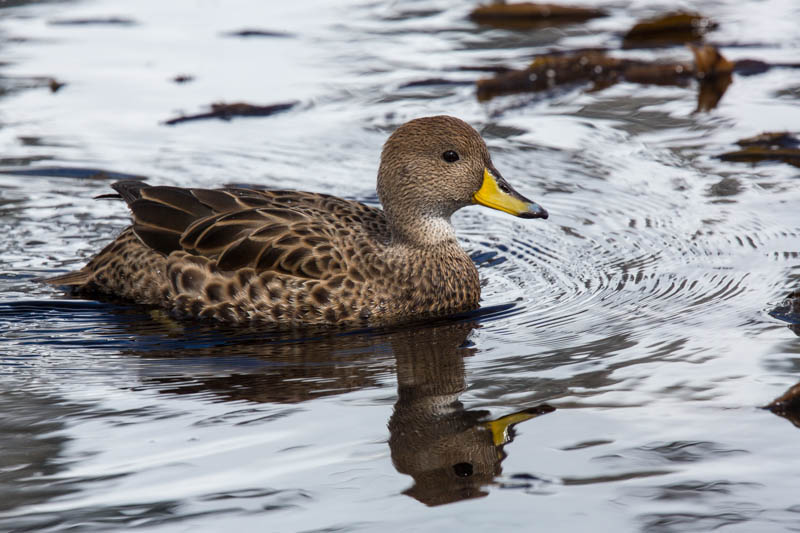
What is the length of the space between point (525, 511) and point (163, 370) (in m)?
2.48

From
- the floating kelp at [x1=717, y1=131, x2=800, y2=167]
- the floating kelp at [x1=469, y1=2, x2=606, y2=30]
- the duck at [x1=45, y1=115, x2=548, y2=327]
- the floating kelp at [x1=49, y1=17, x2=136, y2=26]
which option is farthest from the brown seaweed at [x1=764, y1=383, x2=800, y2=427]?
the floating kelp at [x1=49, y1=17, x2=136, y2=26]

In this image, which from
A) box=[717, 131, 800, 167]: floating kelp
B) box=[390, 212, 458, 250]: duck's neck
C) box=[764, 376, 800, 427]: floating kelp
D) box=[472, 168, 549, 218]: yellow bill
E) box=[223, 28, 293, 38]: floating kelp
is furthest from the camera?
box=[223, 28, 293, 38]: floating kelp

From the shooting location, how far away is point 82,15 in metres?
15.0

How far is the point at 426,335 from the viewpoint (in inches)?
281

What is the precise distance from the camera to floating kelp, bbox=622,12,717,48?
13547 mm

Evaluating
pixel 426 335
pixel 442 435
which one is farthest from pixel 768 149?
pixel 442 435

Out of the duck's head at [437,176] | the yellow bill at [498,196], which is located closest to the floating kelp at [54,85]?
the duck's head at [437,176]

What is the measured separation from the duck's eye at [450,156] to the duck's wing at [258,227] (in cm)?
63

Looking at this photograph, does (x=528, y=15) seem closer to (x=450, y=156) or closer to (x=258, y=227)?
(x=450, y=156)

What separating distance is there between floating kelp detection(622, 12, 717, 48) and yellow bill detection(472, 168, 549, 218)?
6.22 m

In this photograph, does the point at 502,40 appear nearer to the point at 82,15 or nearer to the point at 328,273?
the point at 82,15

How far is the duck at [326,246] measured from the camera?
7473 millimetres

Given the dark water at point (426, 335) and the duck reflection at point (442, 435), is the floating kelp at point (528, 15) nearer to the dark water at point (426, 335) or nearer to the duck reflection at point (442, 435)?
the dark water at point (426, 335)

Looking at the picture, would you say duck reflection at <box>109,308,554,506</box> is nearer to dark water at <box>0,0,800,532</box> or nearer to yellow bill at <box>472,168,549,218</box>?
dark water at <box>0,0,800,532</box>
